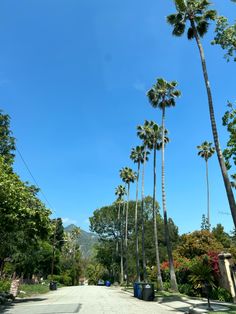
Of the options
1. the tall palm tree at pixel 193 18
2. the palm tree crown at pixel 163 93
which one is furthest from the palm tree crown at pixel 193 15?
the palm tree crown at pixel 163 93

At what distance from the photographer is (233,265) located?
72.8 feet

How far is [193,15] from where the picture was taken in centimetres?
2281

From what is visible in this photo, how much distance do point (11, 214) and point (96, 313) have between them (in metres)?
7.58

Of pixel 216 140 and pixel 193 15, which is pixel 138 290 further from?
pixel 193 15

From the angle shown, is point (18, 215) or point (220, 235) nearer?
point (18, 215)

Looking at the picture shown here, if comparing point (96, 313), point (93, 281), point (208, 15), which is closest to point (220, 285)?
point (96, 313)

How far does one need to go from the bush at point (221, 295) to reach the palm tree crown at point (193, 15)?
52.5ft

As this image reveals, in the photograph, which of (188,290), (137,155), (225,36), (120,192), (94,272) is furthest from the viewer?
(94,272)

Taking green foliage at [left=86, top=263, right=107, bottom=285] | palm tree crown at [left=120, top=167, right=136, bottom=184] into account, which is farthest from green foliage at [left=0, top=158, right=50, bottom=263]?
green foliage at [left=86, top=263, right=107, bottom=285]

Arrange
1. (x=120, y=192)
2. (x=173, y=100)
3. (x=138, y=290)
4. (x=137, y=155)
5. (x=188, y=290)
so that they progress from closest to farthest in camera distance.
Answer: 1. (x=188, y=290)
2. (x=138, y=290)
3. (x=173, y=100)
4. (x=137, y=155)
5. (x=120, y=192)

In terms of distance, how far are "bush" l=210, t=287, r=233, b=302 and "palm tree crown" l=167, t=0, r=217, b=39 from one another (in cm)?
1599

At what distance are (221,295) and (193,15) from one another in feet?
57.8

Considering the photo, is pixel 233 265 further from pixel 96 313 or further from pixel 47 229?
pixel 47 229

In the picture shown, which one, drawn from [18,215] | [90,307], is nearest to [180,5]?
[18,215]
